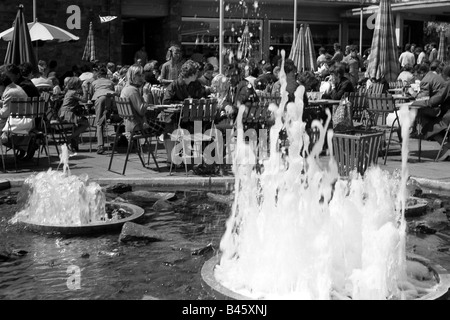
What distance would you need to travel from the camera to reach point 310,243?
4.78 meters

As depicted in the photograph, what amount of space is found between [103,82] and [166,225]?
600 cm

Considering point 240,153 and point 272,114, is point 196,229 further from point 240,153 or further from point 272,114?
point 272,114

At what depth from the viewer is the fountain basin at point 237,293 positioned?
4586 millimetres

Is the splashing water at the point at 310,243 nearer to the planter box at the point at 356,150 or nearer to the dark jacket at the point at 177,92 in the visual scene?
the planter box at the point at 356,150

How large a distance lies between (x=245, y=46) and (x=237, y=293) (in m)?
26.5

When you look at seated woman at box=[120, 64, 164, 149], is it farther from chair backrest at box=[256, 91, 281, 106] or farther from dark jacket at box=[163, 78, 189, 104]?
chair backrest at box=[256, 91, 281, 106]

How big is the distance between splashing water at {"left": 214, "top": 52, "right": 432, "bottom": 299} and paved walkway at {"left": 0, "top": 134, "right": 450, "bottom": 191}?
358 centimetres

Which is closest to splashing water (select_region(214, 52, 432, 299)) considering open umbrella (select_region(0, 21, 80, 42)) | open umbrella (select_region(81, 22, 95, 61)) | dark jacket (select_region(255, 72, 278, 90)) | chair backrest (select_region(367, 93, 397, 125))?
chair backrest (select_region(367, 93, 397, 125))

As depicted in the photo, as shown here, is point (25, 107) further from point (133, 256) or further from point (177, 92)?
point (133, 256)

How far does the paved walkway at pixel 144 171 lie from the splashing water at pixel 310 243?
3.58m

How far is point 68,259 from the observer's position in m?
5.92

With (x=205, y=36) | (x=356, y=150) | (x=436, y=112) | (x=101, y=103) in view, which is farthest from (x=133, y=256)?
(x=205, y=36)

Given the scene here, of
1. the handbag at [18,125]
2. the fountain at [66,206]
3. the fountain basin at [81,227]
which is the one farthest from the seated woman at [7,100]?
the fountain basin at [81,227]
